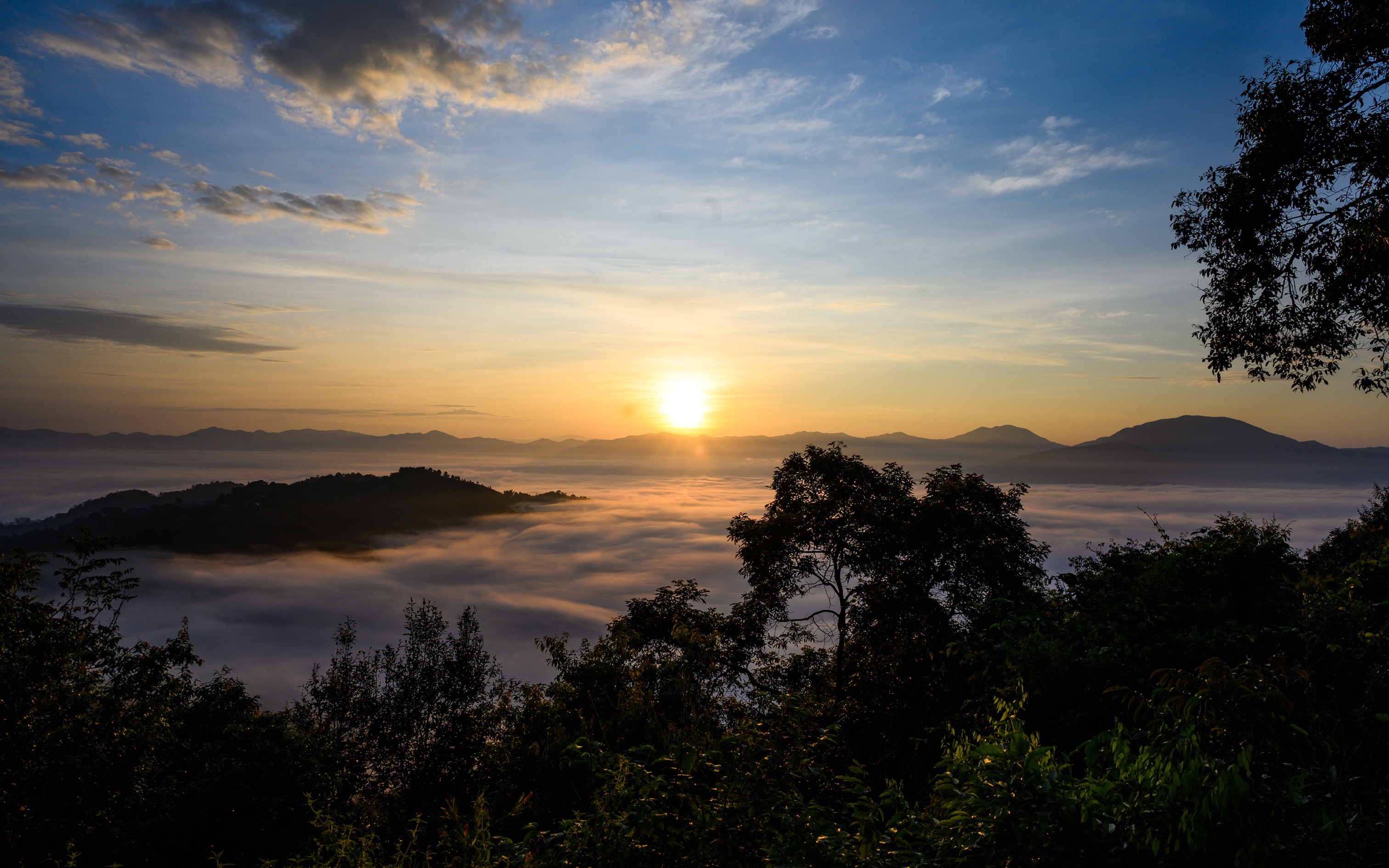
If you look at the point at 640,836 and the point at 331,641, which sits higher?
the point at 640,836

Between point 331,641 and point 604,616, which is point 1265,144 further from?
point 331,641

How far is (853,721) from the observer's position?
14656mm

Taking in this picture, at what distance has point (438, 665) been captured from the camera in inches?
1748

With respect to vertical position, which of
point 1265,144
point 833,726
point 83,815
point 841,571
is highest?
point 1265,144

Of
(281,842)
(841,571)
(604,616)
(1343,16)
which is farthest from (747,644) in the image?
(604,616)

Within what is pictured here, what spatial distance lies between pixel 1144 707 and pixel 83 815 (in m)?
16.8

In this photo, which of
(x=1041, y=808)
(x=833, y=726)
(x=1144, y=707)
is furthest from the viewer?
(x=833, y=726)

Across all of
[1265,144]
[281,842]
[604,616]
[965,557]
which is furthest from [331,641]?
[1265,144]

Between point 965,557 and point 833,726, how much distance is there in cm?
1536

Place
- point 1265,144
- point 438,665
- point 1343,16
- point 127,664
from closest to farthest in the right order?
point 1343,16 < point 1265,144 < point 127,664 < point 438,665

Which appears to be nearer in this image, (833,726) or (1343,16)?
(833,726)

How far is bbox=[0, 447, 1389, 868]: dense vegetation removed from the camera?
130 inches

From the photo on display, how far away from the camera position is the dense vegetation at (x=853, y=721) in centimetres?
330

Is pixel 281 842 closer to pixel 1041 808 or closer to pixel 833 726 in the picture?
pixel 833 726
